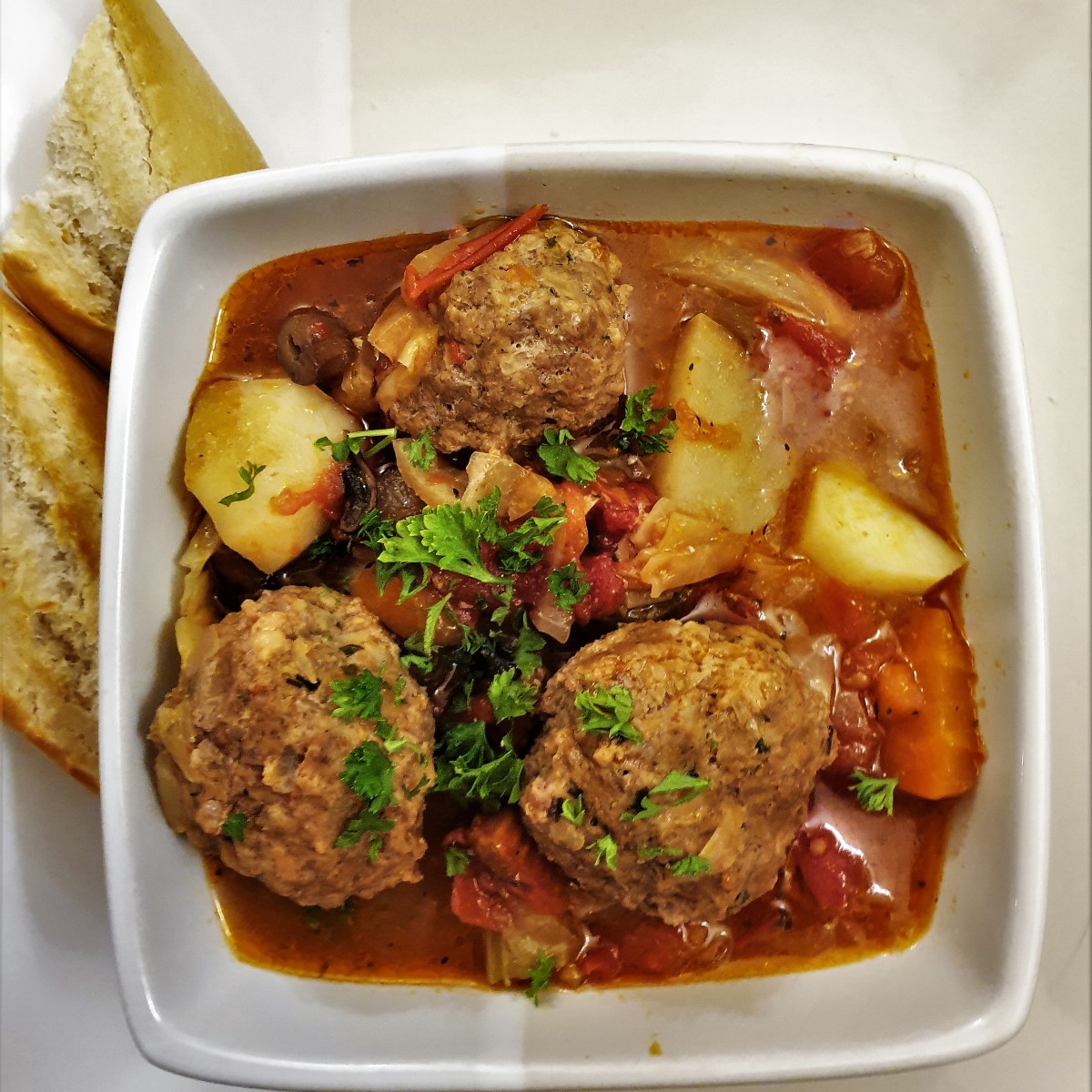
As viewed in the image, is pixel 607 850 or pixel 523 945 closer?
pixel 607 850

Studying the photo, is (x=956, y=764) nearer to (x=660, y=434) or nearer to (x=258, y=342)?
(x=660, y=434)

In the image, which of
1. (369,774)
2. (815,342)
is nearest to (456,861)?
(369,774)

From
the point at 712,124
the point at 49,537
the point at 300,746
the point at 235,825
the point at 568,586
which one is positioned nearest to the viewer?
the point at 300,746

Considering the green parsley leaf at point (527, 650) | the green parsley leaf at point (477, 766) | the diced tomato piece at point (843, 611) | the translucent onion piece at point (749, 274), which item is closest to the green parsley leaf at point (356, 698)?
the green parsley leaf at point (477, 766)

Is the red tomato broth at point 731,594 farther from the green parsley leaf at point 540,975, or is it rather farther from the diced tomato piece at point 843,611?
the green parsley leaf at point 540,975

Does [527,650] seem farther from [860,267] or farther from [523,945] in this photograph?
[860,267]

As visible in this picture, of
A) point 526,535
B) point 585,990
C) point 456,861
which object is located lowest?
point 585,990
